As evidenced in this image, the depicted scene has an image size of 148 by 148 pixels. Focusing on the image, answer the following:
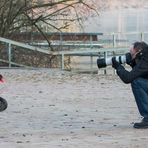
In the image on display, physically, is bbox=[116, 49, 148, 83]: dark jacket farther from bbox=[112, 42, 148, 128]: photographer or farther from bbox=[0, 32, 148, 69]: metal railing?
bbox=[0, 32, 148, 69]: metal railing

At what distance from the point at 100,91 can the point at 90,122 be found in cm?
454

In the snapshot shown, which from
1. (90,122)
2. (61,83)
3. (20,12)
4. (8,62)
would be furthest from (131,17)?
(90,122)

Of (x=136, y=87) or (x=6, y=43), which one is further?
(x=6, y=43)

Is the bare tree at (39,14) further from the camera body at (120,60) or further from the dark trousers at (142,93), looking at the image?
the dark trousers at (142,93)

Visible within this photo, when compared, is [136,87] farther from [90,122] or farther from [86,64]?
[86,64]

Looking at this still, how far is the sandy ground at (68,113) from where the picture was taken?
899cm

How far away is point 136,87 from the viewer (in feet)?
32.6

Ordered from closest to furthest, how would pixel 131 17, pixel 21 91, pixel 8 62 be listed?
pixel 21 91 < pixel 8 62 < pixel 131 17

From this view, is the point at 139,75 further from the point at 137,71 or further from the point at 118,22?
the point at 118,22

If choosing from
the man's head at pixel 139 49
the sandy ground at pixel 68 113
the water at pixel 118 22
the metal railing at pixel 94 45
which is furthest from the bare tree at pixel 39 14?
the man's head at pixel 139 49

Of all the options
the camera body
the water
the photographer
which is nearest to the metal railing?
the water

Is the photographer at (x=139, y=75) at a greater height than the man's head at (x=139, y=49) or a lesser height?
lesser

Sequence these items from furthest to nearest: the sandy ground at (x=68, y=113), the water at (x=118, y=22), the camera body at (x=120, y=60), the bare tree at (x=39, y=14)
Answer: the water at (x=118, y=22), the bare tree at (x=39, y=14), the camera body at (x=120, y=60), the sandy ground at (x=68, y=113)

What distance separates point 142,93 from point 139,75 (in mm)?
249
